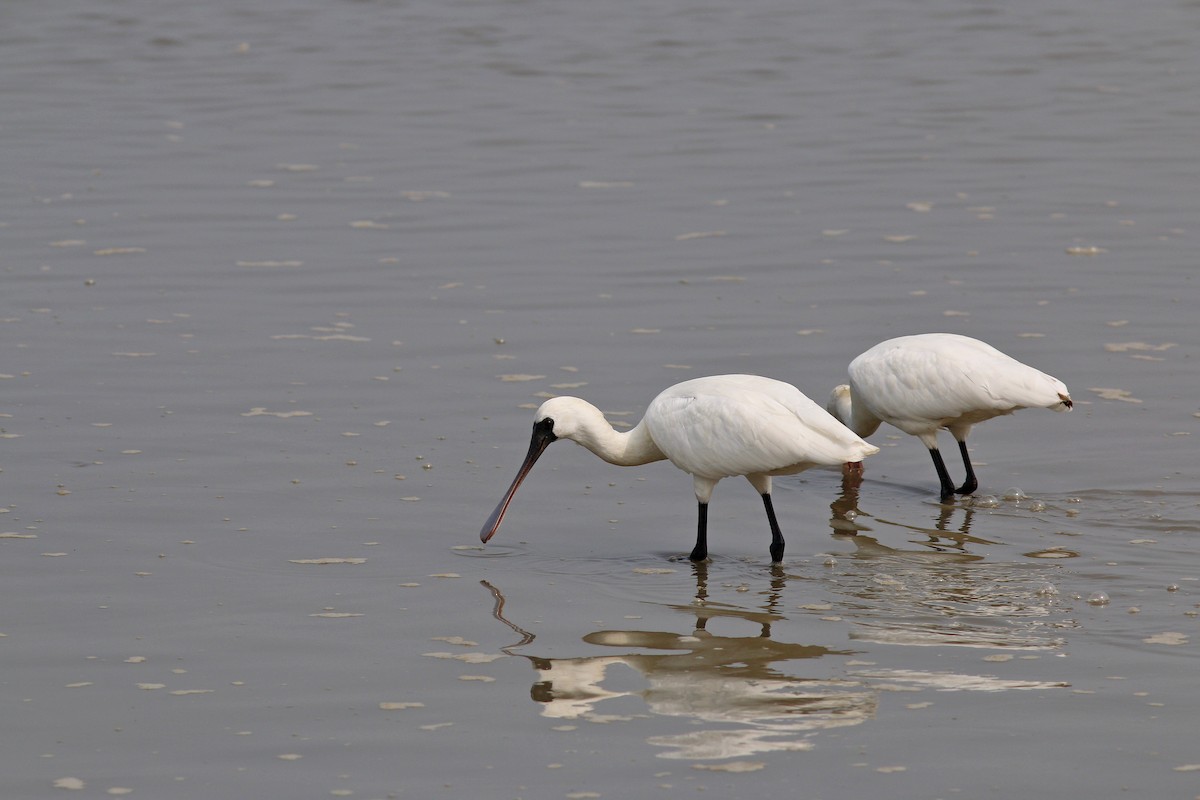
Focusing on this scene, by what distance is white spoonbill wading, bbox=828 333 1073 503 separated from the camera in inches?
372

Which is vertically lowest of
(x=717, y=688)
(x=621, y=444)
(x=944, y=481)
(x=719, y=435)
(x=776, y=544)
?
(x=717, y=688)

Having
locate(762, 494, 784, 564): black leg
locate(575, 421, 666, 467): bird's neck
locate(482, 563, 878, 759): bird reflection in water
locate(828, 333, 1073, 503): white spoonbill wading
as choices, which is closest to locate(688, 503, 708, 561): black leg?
locate(762, 494, 784, 564): black leg

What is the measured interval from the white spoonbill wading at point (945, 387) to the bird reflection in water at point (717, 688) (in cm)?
222

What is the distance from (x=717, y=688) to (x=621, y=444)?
2.31 metres

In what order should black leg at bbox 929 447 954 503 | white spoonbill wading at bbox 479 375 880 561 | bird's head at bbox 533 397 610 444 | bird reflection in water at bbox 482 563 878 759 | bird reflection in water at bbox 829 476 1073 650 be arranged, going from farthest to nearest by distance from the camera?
black leg at bbox 929 447 954 503 < bird's head at bbox 533 397 610 444 < white spoonbill wading at bbox 479 375 880 561 < bird reflection in water at bbox 829 476 1073 650 < bird reflection in water at bbox 482 563 878 759

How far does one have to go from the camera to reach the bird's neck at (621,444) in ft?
29.6

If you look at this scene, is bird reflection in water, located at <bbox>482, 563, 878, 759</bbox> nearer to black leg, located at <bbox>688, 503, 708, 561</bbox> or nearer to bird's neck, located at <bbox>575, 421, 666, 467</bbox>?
black leg, located at <bbox>688, 503, 708, 561</bbox>

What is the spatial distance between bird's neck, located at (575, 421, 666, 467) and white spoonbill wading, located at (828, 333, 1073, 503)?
1.44 metres

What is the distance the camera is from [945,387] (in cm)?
958

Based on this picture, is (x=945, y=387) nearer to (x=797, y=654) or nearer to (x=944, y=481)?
(x=944, y=481)

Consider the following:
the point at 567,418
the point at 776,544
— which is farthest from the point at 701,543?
the point at 567,418

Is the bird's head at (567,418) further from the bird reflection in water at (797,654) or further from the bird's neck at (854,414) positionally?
the bird's neck at (854,414)

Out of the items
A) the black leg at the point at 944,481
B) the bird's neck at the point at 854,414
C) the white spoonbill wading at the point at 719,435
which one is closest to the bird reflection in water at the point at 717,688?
the white spoonbill wading at the point at 719,435

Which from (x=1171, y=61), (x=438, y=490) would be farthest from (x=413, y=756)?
(x=1171, y=61)
